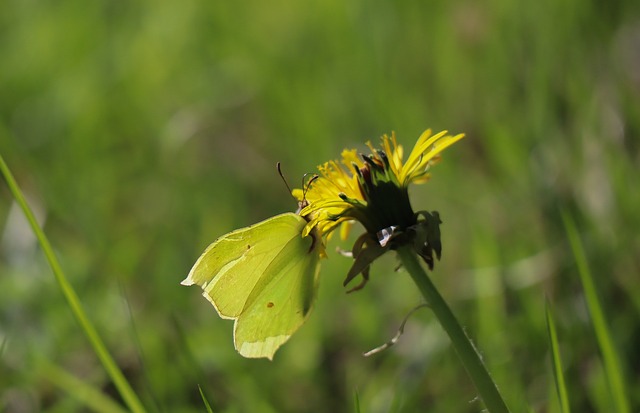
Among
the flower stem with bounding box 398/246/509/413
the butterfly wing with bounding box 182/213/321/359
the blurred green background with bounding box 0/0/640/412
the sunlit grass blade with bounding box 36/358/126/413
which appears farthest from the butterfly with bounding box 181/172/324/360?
the sunlit grass blade with bounding box 36/358/126/413

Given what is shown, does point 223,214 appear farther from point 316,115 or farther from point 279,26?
point 279,26

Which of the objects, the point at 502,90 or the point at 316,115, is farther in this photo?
the point at 316,115

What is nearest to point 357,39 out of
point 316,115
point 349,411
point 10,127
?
point 316,115

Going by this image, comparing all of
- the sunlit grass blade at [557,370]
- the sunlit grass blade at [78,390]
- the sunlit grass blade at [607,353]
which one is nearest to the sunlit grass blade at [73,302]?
the sunlit grass blade at [78,390]

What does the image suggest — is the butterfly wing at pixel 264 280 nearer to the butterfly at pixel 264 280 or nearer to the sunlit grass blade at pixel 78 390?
the butterfly at pixel 264 280

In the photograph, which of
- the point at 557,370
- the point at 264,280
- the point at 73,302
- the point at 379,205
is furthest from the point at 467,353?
the point at 73,302

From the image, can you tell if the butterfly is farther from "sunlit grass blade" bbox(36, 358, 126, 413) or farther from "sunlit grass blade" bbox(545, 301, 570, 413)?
"sunlit grass blade" bbox(36, 358, 126, 413)
